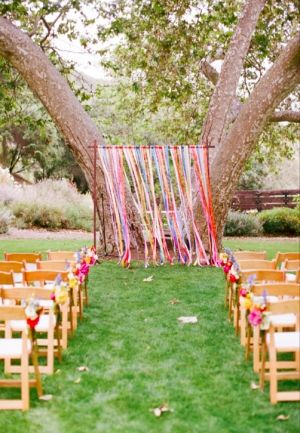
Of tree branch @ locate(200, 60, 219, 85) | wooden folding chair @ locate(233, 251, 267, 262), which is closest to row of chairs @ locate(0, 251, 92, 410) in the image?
wooden folding chair @ locate(233, 251, 267, 262)

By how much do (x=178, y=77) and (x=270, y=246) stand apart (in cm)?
511

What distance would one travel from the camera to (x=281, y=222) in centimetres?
2012

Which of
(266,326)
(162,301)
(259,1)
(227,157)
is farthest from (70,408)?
(259,1)

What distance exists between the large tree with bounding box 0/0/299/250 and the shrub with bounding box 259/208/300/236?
5.74 m

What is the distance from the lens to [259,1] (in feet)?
40.6

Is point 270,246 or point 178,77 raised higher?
point 178,77

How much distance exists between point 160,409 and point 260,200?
20357mm

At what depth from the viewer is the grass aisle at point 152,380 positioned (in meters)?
4.41

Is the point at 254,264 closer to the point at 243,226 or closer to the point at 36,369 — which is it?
the point at 36,369

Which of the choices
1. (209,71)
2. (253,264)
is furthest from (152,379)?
(209,71)

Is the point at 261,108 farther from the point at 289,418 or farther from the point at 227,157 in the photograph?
the point at 289,418

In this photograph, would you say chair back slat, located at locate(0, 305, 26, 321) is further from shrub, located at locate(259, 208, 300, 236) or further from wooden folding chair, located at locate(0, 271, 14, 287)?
shrub, located at locate(259, 208, 300, 236)

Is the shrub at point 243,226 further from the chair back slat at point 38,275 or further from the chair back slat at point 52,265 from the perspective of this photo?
the chair back slat at point 38,275

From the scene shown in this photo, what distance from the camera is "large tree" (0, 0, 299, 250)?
38.6 ft
